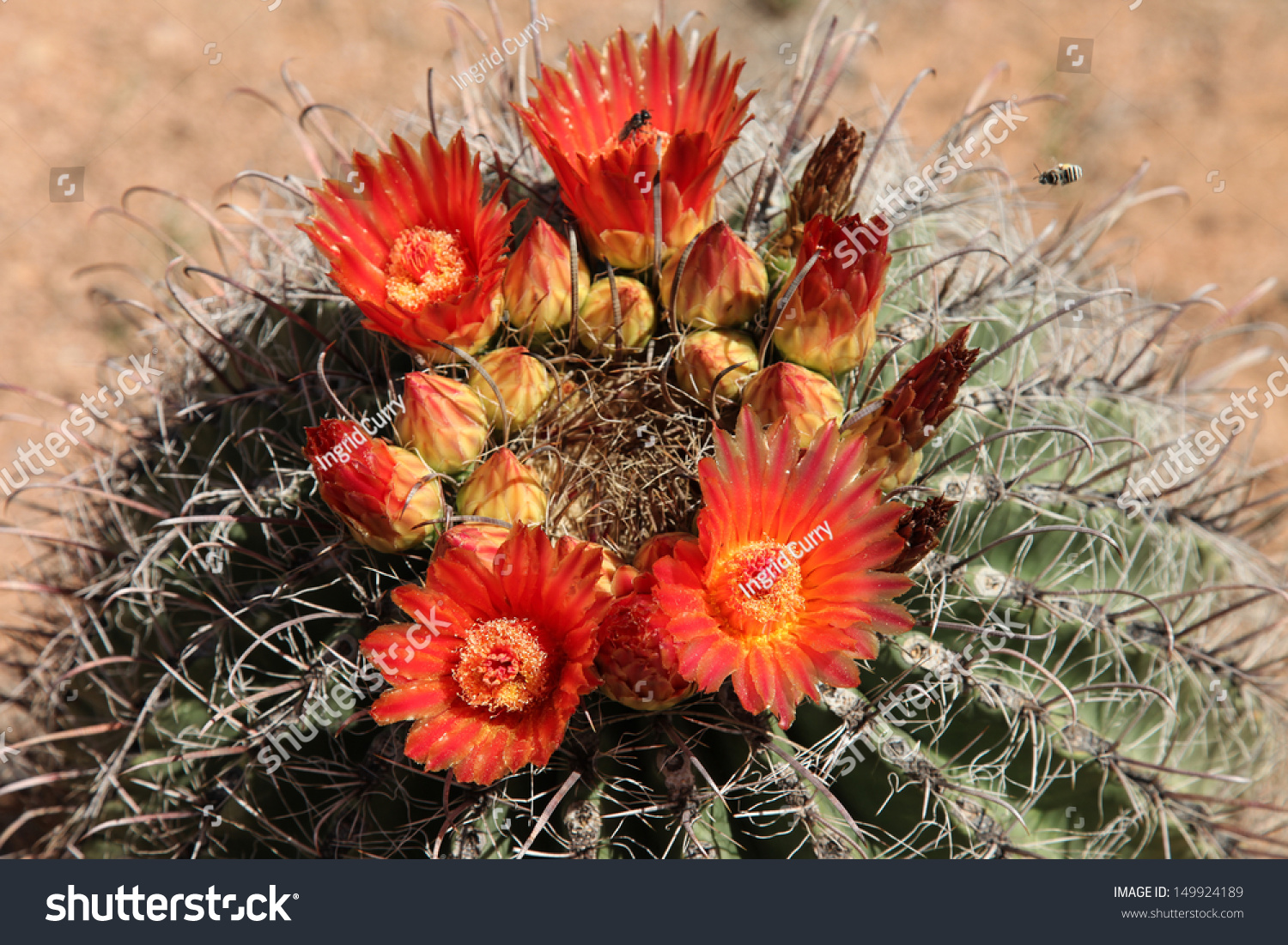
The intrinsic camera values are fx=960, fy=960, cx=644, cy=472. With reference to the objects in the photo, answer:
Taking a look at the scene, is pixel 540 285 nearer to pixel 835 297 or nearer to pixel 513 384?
pixel 513 384

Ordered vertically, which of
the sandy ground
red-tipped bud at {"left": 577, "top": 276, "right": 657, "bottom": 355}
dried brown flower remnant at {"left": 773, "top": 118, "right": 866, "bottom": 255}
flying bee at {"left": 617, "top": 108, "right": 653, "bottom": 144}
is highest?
the sandy ground

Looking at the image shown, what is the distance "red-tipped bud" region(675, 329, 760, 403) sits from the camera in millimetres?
1542

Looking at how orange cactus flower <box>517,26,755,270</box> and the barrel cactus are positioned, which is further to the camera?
orange cactus flower <box>517,26,755,270</box>

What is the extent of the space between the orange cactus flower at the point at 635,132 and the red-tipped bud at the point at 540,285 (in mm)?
77

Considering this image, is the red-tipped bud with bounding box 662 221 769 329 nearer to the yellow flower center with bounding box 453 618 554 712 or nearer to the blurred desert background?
the yellow flower center with bounding box 453 618 554 712

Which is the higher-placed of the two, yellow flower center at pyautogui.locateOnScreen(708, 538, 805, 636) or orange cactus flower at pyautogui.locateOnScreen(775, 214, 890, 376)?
orange cactus flower at pyautogui.locateOnScreen(775, 214, 890, 376)

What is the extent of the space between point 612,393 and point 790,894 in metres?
0.87

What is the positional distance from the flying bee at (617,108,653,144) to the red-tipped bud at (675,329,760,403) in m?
0.35

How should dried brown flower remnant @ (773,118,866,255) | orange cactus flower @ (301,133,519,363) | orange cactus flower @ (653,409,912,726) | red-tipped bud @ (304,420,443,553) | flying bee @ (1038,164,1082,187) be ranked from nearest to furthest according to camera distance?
1. orange cactus flower @ (653,409,912,726)
2. red-tipped bud @ (304,420,443,553)
3. orange cactus flower @ (301,133,519,363)
4. dried brown flower remnant @ (773,118,866,255)
5. flying bee @ (1038,164,1082,187)

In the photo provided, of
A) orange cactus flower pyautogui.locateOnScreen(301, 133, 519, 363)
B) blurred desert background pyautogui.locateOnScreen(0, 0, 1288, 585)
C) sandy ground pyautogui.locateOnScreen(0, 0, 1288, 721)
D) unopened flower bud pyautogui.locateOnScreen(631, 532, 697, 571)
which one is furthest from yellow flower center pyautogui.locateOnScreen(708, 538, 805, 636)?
sandy ground pyautogui.locateOnScreen(0, 0, 1288, 721)

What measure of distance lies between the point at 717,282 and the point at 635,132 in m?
0.29

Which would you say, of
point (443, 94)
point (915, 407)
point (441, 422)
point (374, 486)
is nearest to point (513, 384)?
point (441, 422)

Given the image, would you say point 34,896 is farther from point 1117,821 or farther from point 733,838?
point 1117,821

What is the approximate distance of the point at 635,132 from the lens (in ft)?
5.21
